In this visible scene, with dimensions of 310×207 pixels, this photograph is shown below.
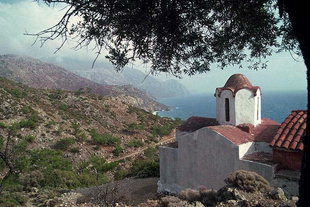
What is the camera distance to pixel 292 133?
11547 mm

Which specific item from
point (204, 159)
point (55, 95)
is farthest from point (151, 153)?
point (55, 95)

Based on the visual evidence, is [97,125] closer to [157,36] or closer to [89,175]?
[89,175]

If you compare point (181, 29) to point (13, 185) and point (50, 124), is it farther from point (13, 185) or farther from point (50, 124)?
point (50, 124)

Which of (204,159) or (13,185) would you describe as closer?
(204,159)

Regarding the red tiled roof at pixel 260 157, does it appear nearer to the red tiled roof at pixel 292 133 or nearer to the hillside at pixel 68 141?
the red tiled roof at pixel 292 133

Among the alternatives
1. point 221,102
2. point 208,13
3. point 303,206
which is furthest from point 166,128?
point 303,206

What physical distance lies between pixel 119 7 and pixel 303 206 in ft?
13.1

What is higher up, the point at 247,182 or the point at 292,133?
the point at 292,133

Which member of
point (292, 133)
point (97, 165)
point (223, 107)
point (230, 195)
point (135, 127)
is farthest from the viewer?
point (135, 127)

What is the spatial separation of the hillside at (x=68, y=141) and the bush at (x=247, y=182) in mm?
8956

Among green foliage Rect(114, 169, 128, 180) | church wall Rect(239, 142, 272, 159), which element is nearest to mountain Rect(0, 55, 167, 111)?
green foliage Rect(114, 169, 128, 180)

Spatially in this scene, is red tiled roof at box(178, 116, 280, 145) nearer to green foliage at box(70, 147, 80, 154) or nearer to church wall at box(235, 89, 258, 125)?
church wall at box(235, 89, 258, 125)

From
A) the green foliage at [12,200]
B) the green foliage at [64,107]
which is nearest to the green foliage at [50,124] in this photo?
the green foliage at [64,107]

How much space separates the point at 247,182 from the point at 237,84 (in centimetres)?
596
